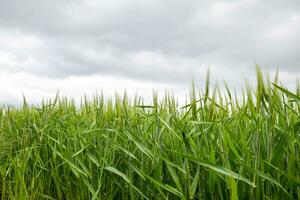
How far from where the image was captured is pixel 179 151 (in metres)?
1.63

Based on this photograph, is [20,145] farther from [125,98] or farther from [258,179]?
[258,179]

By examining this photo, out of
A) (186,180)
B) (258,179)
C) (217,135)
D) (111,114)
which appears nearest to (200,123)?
(217,135)

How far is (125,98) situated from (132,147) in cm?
33

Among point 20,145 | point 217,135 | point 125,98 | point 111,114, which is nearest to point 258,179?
point 217,135

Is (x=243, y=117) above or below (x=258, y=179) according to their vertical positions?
above

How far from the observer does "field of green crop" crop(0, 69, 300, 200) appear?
1429 millimetres

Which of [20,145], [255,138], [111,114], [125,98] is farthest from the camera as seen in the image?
[20,145]

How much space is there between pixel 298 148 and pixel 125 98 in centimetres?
103

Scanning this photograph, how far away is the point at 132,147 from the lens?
6.64 ft

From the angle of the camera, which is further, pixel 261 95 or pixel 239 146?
pixel 239 146

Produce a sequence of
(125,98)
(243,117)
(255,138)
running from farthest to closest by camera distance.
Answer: (125,98)
(243,117)
(255,138)

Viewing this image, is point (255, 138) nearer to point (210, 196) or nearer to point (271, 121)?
point (271, 121)

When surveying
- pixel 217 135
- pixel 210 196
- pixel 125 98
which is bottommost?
pixel 210 196

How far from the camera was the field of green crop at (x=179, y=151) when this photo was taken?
1429mm
